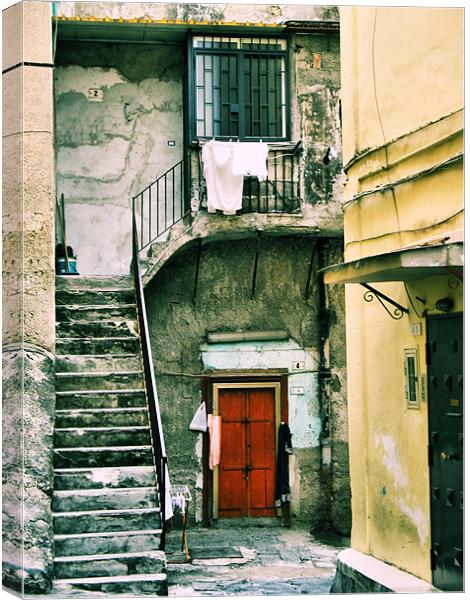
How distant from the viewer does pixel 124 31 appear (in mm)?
12430

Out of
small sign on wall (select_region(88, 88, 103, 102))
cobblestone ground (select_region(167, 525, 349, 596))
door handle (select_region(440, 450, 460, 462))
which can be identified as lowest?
cobblestone ground (select_region(167, 525, 349, 596))

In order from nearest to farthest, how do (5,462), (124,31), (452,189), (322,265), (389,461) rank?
(452,189) → (5,462) → (389,461) → (124,31) → (322,265)

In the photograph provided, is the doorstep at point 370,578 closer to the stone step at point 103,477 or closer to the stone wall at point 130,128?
the stone step at point 103,477

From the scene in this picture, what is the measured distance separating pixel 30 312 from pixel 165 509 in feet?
6.70

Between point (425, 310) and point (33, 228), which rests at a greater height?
point (33, 228)

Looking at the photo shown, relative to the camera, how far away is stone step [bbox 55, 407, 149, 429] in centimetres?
866

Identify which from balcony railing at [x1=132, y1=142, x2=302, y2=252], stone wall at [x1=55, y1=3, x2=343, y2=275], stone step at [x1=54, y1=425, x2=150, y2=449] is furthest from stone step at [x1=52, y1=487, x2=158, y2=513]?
stone wall at [x1=55, y1=3, x2=343, y2=275]

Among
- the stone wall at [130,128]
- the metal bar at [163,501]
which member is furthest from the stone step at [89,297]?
the metal bar at [163,501]

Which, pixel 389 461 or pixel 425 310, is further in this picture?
pixel 389 461

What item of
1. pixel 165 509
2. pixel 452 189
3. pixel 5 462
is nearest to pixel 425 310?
pixel 452 189

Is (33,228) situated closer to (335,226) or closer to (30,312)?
(30,312)

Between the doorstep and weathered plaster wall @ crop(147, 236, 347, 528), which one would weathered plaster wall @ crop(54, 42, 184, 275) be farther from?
the doorstep

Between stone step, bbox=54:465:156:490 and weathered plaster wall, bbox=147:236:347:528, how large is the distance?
184 inches

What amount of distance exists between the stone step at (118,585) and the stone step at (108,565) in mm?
61
